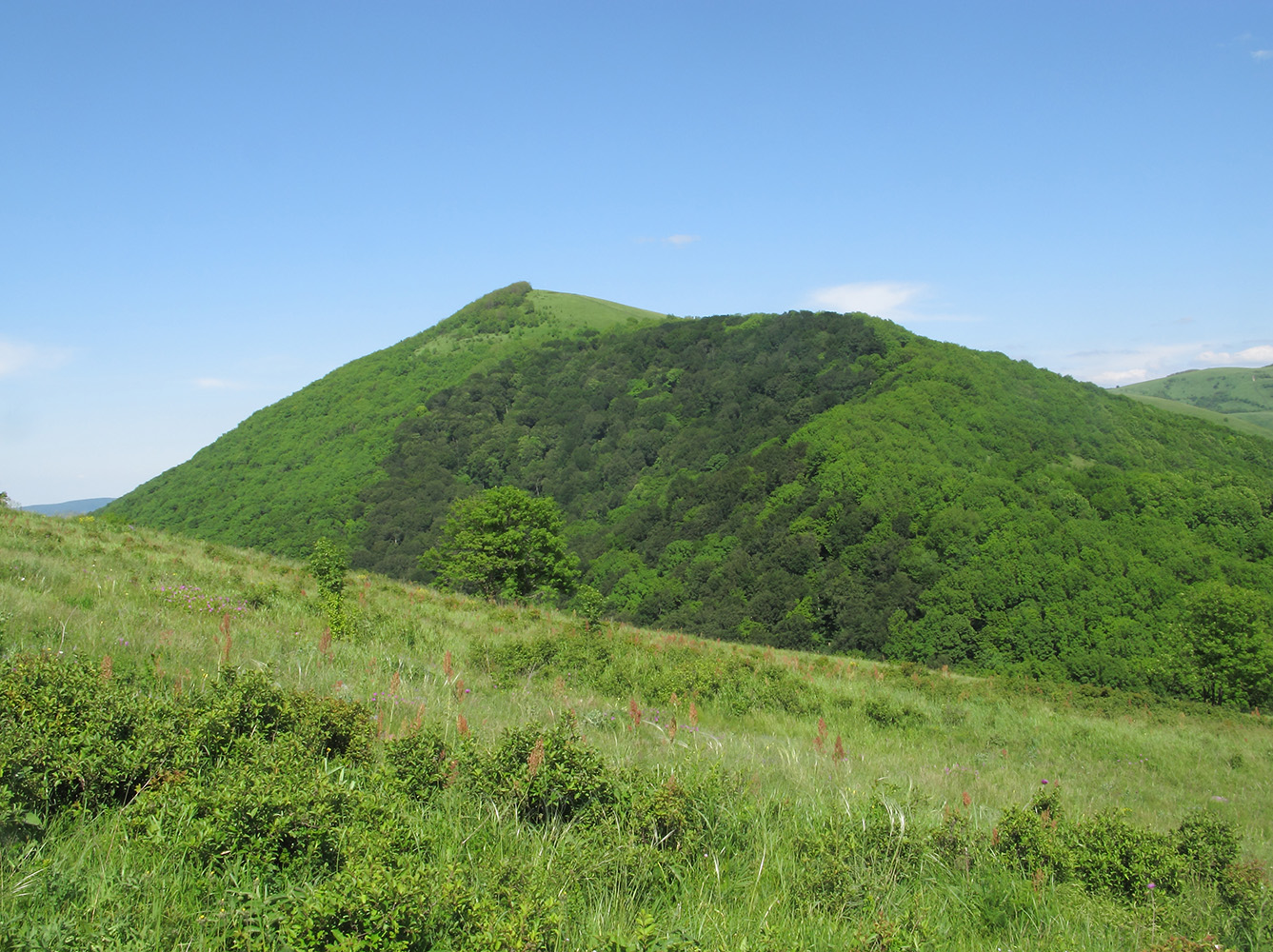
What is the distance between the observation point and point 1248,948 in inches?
138

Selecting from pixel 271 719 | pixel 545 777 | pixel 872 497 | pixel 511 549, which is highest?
pixel 271 719

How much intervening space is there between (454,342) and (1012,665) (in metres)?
100

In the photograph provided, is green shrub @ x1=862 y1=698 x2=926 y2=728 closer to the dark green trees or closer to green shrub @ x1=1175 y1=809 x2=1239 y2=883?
green shrub @ x1=1175 y1=809 x2=1239 y2=883

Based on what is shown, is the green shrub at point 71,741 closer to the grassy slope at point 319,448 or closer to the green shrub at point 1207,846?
the green shrub at point 1207,846

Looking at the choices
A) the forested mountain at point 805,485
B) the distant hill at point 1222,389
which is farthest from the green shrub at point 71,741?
the distant hill at point 1222,389

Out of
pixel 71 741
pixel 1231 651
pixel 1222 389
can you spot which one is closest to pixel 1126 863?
pixel 71 741

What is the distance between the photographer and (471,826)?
3629 millimetres

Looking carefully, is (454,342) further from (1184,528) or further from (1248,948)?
(1248,948)

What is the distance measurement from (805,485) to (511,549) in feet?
136

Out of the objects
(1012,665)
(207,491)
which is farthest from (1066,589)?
(207,491)

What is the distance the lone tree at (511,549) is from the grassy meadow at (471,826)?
62.2ft

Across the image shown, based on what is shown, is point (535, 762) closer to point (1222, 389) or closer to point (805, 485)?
point (805, 485)

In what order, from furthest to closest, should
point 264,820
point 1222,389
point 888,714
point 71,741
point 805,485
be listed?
point 1222,389 → point 805,485 → point 888,714 → point 71,741 → point 264,820

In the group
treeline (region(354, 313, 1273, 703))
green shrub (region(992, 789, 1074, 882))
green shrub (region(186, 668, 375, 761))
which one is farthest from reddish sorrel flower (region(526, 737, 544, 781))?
treeline (region(354, 313, 1273, 703))
